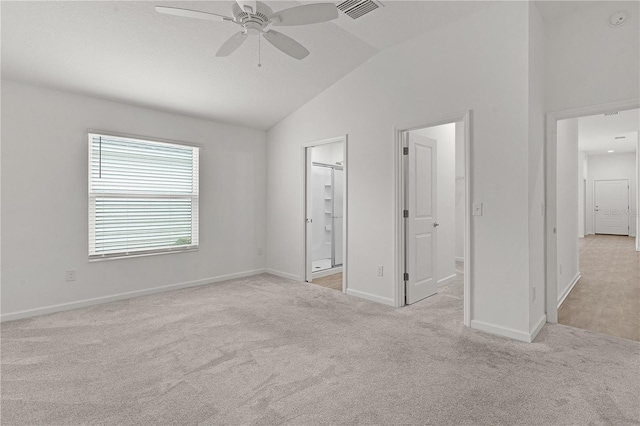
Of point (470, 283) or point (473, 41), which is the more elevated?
point (473, 41)

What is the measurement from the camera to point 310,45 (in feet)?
11.7

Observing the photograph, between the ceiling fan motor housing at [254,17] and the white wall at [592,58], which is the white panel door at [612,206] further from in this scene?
the ceiling fan motor housing at [254,17]

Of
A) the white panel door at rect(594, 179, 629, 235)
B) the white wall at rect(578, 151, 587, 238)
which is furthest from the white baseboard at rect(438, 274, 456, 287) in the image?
the white panel door at rect(594, 179, 629, 235)

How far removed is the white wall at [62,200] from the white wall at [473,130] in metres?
2.02

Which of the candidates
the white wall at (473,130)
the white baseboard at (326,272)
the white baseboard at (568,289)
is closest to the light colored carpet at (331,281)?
the white baseboard at (326,272)

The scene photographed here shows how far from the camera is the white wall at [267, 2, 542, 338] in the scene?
2873 millimetres

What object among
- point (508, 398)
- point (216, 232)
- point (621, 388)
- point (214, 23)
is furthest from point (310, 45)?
point (621, 388)

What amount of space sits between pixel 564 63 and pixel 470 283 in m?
2.22

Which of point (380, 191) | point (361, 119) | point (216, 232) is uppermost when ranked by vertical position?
point (361, 119)

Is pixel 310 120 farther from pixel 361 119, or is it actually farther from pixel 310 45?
pixel 310 45

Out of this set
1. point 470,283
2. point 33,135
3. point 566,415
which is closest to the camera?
point 566,415

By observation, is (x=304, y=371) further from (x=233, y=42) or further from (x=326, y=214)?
(x=326, y=214)

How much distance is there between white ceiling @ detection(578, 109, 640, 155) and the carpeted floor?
4786 mm

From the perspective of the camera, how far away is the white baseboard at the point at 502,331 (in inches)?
111
